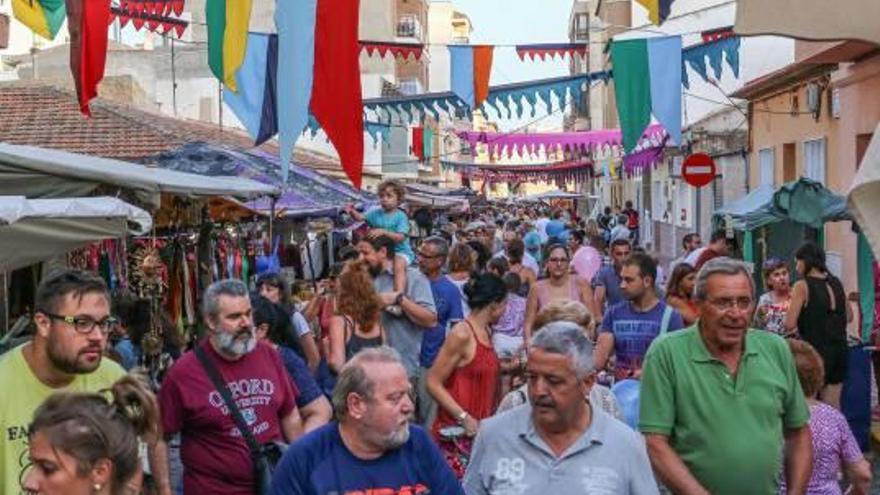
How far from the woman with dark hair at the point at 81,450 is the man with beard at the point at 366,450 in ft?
2.82

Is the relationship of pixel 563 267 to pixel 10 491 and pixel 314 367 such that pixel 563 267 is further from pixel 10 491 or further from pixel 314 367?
pixel 10 491

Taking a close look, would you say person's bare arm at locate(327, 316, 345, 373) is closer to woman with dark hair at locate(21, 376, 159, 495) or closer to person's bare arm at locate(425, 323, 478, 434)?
person's bare arm at locate(425, 323, 478, 434)

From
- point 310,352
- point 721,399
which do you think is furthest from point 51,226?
point 310,352

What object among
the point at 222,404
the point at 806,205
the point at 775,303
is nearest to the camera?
the point at 222,404

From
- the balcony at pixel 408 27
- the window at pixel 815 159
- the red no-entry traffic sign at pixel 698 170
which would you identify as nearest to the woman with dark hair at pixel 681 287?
the window at pixel 815 159

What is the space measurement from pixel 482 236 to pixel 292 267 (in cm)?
295

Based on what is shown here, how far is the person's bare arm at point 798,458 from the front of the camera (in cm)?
497

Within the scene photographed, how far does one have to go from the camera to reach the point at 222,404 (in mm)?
5359

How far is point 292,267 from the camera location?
19094 millimetres

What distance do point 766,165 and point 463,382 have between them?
16.1 metres

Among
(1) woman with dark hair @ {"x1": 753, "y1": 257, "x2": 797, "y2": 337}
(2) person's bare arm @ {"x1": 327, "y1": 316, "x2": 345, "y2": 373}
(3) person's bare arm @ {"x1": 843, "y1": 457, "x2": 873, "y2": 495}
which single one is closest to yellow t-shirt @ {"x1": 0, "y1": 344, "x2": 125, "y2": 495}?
(3) person's bare arm @ {"x1": 843, "y1": 457, "x2": 873, "y2": 495}

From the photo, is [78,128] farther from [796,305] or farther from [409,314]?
[796,305]

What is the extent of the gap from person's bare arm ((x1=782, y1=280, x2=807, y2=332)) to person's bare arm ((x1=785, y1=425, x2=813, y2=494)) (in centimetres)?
479

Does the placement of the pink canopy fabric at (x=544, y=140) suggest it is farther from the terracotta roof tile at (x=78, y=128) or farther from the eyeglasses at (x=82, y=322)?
the eyeglasses at (x=82, y=322)
